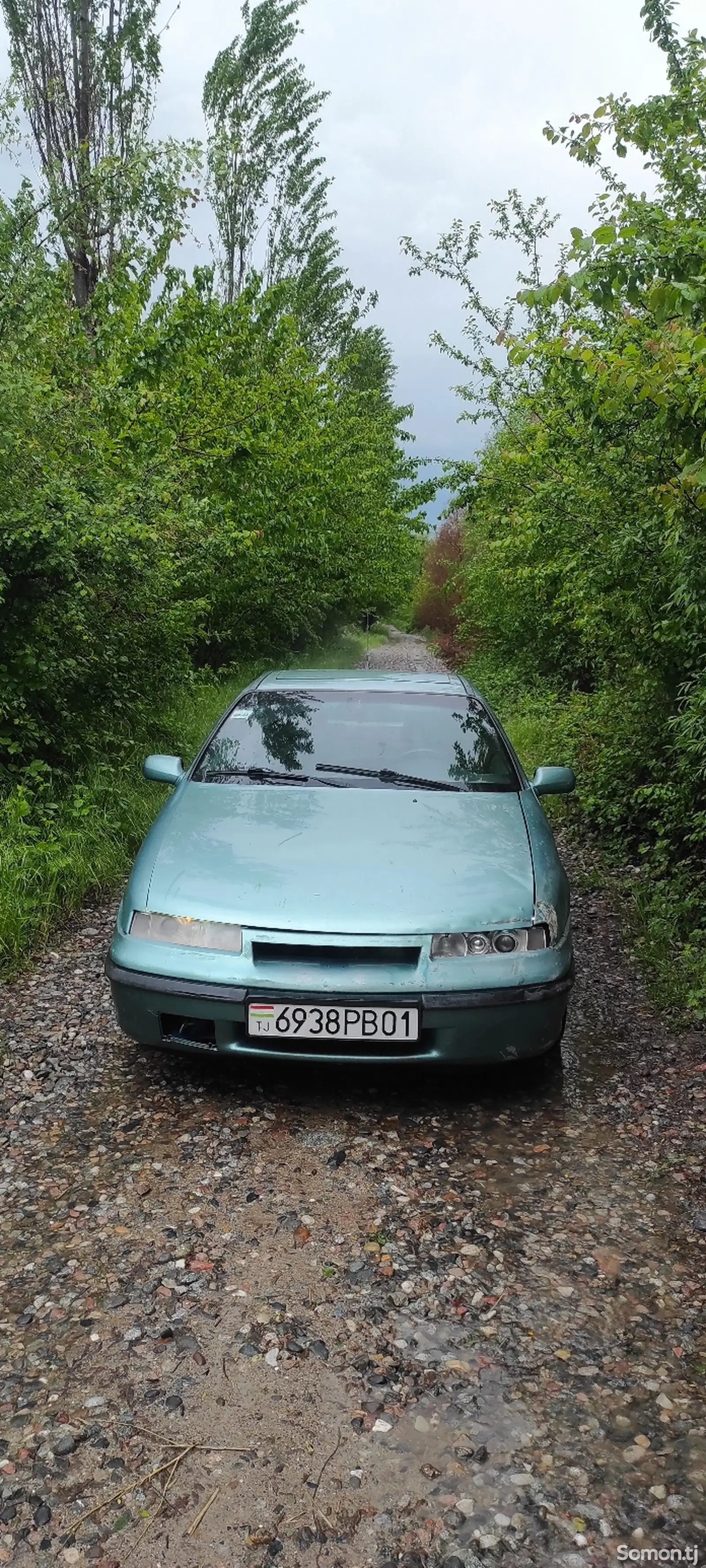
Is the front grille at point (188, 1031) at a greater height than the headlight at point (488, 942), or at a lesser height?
lesser

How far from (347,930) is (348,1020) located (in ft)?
0.99

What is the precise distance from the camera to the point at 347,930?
10.6ft

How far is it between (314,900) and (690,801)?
3.00m

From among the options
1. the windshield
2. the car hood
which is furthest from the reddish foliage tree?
the car hood

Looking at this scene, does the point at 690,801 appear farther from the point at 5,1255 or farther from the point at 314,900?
the point at 5,1255

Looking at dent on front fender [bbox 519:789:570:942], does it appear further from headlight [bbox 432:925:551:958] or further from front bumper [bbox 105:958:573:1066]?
front bumper [bbox 105:958:573:1066]

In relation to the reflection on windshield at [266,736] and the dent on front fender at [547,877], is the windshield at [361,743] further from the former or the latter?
the dent on front fender at [547,877]

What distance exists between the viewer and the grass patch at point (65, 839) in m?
5.27

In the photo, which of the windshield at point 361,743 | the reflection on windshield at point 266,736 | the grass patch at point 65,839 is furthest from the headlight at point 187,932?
the grass patch at point 65,839

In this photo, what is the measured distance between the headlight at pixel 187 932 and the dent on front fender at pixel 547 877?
3.57 feet

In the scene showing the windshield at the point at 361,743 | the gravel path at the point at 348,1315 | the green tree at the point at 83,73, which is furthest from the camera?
the green tree at the point at 83,73

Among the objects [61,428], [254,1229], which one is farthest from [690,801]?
[61,428]

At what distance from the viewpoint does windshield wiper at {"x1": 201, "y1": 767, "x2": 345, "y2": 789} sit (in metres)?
4.29

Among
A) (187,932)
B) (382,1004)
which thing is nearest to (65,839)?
(187,932)
